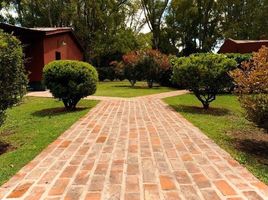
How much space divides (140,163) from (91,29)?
96.1 feet

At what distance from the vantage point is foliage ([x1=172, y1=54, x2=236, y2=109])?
1036 centimetres

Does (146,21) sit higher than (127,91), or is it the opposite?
(146,21)

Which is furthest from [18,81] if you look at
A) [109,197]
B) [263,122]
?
[263,122]

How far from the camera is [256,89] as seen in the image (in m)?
6.16

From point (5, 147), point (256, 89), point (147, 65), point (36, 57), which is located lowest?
point (5, 147)

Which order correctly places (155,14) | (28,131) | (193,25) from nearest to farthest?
(28,131)
(155,14)
(193,25)

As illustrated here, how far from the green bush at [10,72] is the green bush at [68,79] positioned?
11.4ft

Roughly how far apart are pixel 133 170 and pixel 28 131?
4174mm

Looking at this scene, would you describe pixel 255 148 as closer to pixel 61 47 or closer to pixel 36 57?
pixel 36 57

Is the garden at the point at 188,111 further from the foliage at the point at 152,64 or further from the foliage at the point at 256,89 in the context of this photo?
the foliage at the point at 152,64

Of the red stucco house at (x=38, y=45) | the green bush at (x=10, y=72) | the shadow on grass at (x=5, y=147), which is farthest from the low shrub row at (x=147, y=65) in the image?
the shadow on grass at (x=5, y=147)

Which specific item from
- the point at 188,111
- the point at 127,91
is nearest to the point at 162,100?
the point at 188,111

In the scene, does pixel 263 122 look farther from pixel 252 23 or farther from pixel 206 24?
pixel 252 23

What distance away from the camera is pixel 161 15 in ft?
122
